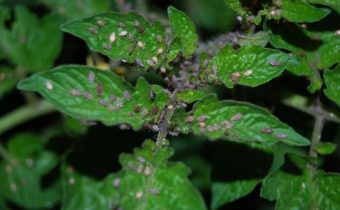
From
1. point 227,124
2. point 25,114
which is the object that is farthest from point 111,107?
point 25,114

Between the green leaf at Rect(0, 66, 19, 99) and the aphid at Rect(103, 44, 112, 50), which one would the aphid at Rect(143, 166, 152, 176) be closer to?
the aphid at Rect(103, 44, 112, 50)

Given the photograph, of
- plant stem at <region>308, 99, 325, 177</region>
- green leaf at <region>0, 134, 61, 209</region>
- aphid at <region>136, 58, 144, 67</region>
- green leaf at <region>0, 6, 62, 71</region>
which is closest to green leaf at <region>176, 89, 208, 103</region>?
aphid at <region>136, 58, 144, 67</region>

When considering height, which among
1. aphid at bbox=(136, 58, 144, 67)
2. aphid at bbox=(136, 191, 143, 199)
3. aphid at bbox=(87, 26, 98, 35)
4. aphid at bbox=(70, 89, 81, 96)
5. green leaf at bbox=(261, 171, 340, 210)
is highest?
aphid at bbox=(87, 26, 98, 35)

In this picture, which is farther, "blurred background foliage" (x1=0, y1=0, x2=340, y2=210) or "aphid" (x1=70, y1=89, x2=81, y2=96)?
"blurred background foliage" (x1=0, y1=0, x2=340, y2=210)

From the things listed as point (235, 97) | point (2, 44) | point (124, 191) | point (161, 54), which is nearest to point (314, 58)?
point (235, 97)

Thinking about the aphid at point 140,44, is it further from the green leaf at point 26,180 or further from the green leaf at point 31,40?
the green leaf at point 26,180

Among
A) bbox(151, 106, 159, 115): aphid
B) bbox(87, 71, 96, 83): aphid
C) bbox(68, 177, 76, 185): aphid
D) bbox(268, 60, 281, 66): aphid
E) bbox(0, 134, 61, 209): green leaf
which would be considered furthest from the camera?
bbox(0, 134, 61, 209): green leaf

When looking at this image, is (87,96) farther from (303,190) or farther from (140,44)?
(303,190)
